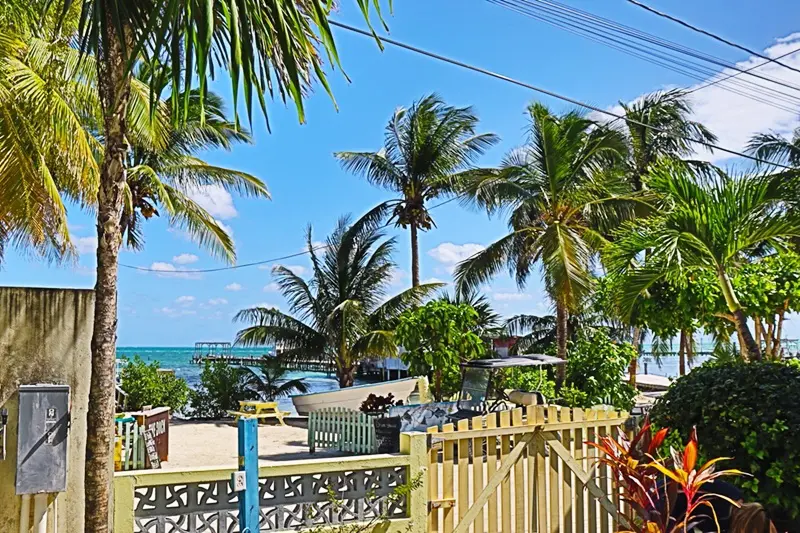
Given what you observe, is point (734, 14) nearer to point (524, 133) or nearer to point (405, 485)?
point (524, 133)

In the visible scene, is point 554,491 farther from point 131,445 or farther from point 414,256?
point 414,256

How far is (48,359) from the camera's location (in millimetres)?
4164

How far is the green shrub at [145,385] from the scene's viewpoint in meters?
15.4

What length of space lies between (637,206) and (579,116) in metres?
2.90

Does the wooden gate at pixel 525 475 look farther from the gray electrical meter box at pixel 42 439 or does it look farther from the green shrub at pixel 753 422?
the gray electrical meter box at pixel 42 439

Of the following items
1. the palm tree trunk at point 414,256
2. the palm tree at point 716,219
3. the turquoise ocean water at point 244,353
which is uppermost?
the palm tree trunk at point 414,256

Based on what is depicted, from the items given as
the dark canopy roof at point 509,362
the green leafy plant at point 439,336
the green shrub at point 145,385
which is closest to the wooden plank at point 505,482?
Result: the dark canopy roof at point 509,362

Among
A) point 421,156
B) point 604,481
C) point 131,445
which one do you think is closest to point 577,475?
point 604,481

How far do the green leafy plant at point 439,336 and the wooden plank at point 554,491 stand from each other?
8.19 meters

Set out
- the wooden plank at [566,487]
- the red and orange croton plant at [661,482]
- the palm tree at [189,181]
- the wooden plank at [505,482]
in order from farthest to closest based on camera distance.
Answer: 1. the palm tree at [189,181]
2. the wooden plank at [566,487]
3. the wooden plank at [505,482]
4. the red and orange croton plant at [661,482]

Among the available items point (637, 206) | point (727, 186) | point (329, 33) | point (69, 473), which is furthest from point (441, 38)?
point (637, 206)

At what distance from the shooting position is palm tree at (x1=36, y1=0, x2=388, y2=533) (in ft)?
10.0

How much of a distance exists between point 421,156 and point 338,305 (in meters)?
5.53

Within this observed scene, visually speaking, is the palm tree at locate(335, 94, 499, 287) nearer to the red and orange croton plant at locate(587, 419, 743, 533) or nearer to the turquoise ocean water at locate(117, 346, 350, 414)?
the turquoise ocean water at locate(117, 346, 350, 414)
